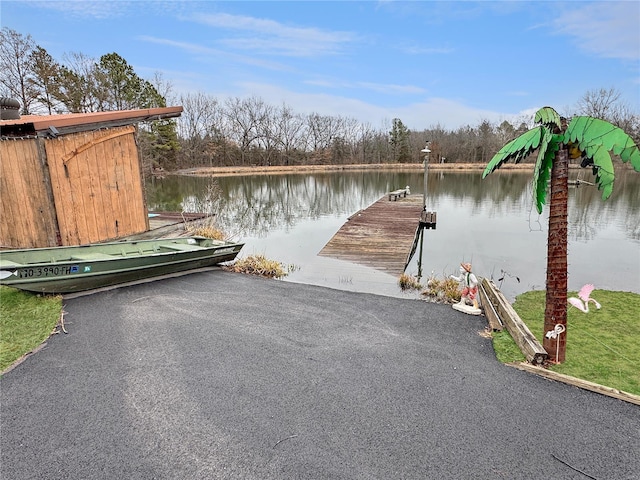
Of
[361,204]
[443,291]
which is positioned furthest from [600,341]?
[361,204]

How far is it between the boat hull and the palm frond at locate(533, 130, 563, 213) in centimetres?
519

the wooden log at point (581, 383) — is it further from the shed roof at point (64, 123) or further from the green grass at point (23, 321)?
the shed roof at point (64, 123)

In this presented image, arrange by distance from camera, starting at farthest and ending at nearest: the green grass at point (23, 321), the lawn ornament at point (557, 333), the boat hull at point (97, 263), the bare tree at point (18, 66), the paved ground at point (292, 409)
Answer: the bare tree at point (18, 66) → the boat hull at point (97, 263) → the green grass at point (23, 321) → the lawn ornament at point (557, 333) → the paved ground at point (292, 409)

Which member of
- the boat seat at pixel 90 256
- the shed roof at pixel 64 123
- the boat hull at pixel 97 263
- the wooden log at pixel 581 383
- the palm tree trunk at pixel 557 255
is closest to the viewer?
the wooden log at pixel 581 383

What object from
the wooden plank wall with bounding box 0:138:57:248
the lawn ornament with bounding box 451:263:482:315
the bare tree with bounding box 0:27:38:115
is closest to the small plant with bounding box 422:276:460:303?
the lawn ornament with bounding box 451:263:482:315

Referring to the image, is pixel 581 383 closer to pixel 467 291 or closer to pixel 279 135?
pixel 467 291

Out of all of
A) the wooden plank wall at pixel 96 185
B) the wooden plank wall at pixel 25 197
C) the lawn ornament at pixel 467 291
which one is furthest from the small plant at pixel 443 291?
the wooden plank wall at pixel 25 197

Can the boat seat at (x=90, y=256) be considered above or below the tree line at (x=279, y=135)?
below

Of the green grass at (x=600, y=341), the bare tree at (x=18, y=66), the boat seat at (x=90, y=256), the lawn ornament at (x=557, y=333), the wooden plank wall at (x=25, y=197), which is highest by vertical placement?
the bare tree at (x=18, y=66)

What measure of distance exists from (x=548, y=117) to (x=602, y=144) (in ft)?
1.50

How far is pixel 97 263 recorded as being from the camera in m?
5.12

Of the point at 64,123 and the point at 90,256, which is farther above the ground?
the point at 64,123

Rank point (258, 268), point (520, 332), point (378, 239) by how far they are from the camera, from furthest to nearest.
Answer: point (378, 239) < point (258, 268) < point (520, 332)

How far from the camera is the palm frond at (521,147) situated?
3115 mm
